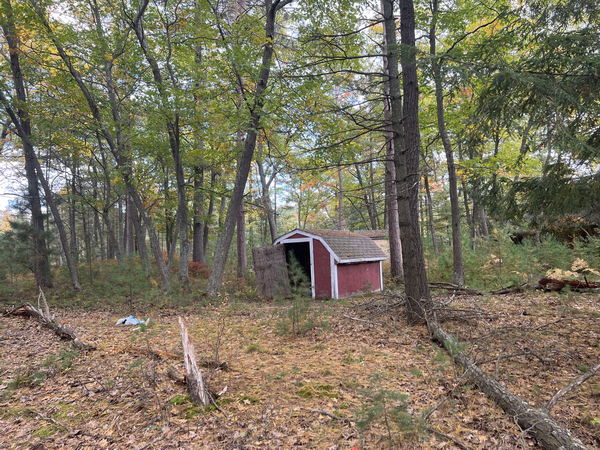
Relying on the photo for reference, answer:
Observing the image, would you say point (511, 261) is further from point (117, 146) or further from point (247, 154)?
point (117, 146)

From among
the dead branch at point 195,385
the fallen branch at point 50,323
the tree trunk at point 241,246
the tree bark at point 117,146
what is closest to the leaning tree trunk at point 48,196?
the tree bark at point 117,146

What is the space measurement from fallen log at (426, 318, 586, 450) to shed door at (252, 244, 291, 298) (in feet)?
23.6

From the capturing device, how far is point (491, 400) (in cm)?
296

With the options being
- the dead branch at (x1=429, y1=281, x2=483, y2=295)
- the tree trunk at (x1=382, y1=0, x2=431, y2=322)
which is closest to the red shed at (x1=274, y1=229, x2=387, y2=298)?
the dead branch at (x1=429, y1=281, x2=483, y2=295)

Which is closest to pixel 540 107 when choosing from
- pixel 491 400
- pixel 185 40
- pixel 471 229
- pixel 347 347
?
pixel 491 400

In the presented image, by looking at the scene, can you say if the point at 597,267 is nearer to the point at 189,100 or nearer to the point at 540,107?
the point at 540,107

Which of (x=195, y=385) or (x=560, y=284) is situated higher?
(x=195, y=385)

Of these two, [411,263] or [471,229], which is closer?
[411,263]

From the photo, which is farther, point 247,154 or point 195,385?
point 247,154

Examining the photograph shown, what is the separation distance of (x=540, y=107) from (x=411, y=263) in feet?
9.23

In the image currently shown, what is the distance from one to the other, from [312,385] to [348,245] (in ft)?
26.2

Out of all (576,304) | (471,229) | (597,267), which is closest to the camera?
(576,304)

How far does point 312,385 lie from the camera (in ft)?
11.5

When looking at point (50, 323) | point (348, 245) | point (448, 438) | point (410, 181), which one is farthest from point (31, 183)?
point (448, 438)
